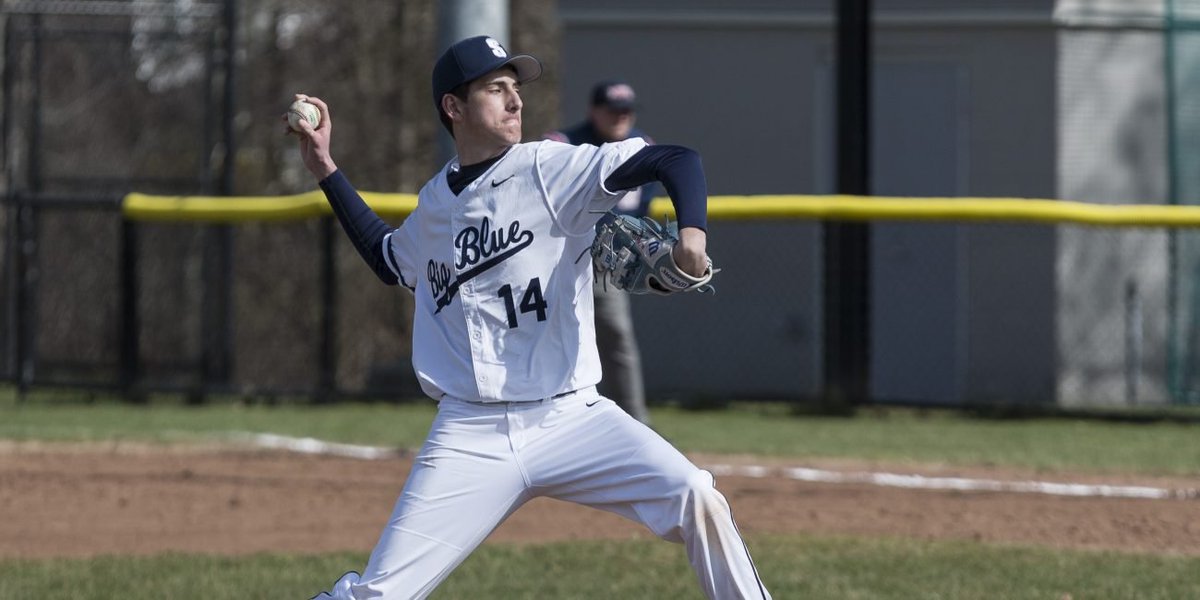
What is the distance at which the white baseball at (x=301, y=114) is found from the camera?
15.3 feet

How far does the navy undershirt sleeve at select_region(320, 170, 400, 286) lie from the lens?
468cm

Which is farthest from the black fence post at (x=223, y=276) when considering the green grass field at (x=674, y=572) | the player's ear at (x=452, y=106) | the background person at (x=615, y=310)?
the player's ear at (x=452, y=106)

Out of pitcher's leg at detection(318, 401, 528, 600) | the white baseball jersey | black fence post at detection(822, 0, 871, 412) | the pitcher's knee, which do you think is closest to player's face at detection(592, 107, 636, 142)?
black fence post at detection(822, 0, 871, 412)

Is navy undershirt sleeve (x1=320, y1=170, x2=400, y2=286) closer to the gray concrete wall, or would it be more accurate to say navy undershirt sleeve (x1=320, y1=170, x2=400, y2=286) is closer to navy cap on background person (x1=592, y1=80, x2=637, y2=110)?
navy cap on background person (x1=592, y1=80, x2=637, y2=110)

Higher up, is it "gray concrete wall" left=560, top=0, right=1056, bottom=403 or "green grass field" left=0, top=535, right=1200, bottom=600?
"gray concrete wall" left=560, top=0, right=1056, bottom=403

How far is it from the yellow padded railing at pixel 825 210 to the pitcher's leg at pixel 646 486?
6685mm

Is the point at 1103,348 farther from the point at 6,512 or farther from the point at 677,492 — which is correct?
the point at 677,492

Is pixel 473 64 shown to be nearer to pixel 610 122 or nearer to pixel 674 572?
pixel 674 572

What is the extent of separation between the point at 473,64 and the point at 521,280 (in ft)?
1.85

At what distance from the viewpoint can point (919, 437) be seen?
1062cm

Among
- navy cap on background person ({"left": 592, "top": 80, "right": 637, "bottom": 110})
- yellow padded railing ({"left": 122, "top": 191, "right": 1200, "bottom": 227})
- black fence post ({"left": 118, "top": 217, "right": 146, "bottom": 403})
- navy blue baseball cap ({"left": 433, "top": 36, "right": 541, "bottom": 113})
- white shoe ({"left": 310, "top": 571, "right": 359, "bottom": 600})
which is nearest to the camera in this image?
white shoe ({"left": 310, "top": 571, "right": 359, "bottom": 600})

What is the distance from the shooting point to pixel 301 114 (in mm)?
4660

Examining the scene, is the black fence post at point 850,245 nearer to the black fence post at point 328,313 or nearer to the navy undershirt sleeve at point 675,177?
the black fence post at point 328,313

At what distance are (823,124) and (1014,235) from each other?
1753mm
